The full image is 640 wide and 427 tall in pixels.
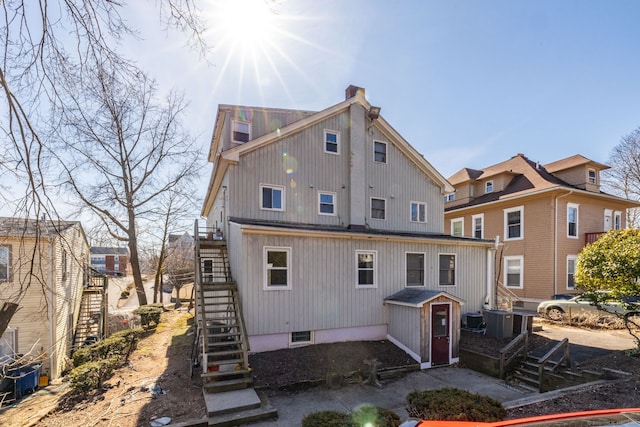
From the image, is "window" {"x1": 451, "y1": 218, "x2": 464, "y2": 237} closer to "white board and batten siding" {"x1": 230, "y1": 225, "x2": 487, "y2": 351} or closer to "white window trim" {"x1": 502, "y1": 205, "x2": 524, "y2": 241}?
"white window trim" {"x1": 502, "y1": 205, "x2": 524, "y2": 241}

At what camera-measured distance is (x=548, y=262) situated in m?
17.5

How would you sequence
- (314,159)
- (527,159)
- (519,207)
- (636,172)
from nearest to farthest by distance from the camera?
(314,159) < (519,207) < (527,159) < (636,172)

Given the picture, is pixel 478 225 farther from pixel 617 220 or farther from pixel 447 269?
pixel 447 269

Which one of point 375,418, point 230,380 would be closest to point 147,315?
point 230,380

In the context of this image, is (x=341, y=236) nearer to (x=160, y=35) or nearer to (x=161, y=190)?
(x=160, y=35)

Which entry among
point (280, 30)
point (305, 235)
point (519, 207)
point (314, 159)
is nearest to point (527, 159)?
point (519, 207)

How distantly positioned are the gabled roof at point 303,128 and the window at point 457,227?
27.8 ft

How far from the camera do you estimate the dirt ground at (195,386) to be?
6.59 meters

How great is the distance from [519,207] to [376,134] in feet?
36.7

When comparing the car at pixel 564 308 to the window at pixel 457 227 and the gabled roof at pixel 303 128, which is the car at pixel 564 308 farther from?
the window at pixel 457 227

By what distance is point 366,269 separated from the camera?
460 inches

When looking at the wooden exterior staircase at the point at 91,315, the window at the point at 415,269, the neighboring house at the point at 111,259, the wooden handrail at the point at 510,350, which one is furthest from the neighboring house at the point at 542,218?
the neighboring house at the point at 111,259

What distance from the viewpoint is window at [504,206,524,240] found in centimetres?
1919

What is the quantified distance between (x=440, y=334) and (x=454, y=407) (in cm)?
546
